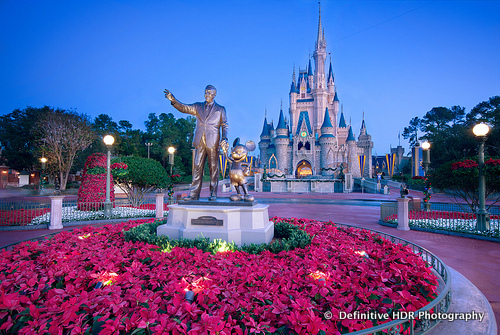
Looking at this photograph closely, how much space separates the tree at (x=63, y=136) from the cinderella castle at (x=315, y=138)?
3472 centimetres

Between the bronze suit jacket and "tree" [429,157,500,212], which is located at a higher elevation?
the bronze suit jacket

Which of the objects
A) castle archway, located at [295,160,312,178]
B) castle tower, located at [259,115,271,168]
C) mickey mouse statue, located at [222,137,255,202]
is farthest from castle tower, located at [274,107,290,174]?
mickey mouse statue, located at [222,137,255,202]

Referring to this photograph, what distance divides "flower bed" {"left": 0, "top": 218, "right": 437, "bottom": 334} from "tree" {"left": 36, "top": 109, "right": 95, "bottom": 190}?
1113 inches

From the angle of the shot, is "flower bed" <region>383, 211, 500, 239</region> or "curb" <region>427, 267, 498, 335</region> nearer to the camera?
"curb" <region>427, 267, 498, 335</region>

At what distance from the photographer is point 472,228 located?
333 inches

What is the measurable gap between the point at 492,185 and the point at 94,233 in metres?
14.1

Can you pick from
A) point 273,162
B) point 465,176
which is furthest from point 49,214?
point 273,162

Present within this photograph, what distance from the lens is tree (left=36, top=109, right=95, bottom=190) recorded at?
2739cm

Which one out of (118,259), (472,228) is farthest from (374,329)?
(472,228)

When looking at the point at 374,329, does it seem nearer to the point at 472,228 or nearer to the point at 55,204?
the point at 472,228

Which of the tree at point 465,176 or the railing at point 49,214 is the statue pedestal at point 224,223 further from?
the tree at point 465,176

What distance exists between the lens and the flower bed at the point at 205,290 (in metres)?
2.34

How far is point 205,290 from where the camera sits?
2.88 m

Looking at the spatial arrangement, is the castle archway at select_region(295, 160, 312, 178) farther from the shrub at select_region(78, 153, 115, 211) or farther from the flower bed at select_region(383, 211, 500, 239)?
the shrub at select_region(78, 153, 115, 211)
